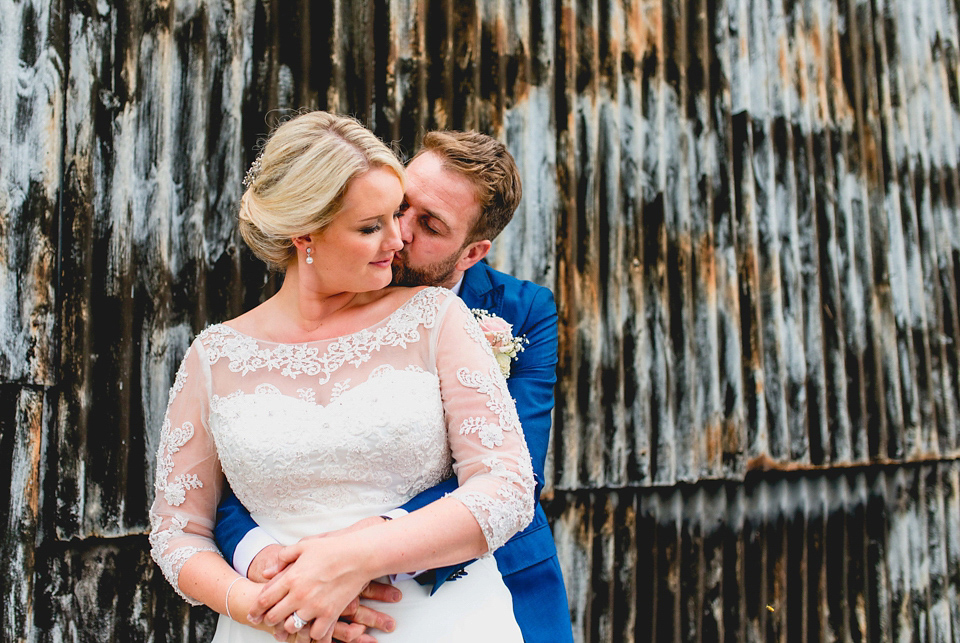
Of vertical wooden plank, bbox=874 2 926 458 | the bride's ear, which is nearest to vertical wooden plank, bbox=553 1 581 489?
the bride's ear

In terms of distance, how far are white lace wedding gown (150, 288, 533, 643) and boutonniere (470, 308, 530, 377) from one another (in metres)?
0.22

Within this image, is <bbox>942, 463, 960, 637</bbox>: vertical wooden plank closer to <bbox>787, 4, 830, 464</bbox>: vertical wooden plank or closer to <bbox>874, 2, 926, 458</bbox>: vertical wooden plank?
<bbox>874, 2, 926, 458</bbox>: vertical wooden plank

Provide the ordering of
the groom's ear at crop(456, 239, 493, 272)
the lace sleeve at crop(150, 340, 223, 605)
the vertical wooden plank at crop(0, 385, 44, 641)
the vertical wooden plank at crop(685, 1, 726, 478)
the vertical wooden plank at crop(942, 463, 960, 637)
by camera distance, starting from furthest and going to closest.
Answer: the vertical wooden plank at crop(942, 463, 960, 637)
the vertical wooden plank at crop(685, 1, 726, 478)
the vertical wooden plank at crop(0, 385, 44, 641)
the groom's ear at crop(456, 239, 493, 272)
the lace sleeve at crop(150, 340, 223, 605)

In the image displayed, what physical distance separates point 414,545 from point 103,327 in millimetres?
1705

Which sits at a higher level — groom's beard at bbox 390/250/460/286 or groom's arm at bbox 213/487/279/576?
groom's beard at bbox 390/250/460/286

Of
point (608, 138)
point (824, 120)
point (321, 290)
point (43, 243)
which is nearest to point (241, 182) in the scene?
point (43, 243)

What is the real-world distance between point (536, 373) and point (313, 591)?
0.99 metres

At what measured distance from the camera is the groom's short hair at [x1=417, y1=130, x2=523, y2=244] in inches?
90.2

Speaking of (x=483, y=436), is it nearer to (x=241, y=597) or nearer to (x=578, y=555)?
(x=241, y=597)

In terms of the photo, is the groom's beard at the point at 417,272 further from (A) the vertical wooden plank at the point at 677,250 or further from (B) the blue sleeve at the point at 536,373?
(A) the vertical wooden plank at the point at 677,250

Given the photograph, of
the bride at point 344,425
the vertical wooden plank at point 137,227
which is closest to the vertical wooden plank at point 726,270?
the bride at point 344,425

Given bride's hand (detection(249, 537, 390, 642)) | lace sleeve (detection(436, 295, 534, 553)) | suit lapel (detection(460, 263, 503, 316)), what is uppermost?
suit lapel (detection(460, 263, 503, 316))

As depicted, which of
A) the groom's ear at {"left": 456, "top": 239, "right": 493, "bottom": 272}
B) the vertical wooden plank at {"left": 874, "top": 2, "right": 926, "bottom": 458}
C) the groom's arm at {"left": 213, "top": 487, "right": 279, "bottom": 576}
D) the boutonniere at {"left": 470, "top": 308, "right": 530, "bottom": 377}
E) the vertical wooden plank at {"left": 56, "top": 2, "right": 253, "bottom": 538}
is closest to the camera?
the groom's arm at {"left": 213, "top": 487, "right": 279, "bottom": 576}

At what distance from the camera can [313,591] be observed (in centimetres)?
156
